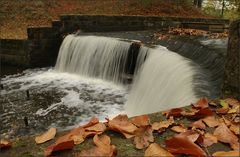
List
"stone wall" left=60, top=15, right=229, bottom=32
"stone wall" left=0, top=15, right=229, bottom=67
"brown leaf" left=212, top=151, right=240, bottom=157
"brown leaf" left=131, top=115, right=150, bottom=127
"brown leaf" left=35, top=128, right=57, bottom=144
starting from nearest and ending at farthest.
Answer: "brown leaf" left=212, top=151, right=240, bottom=157 → "brown leaf" left=35, top=128, right=57, bottom=144 → "brown leaf" left=131, top=115, right=150, bottom=127 → "stone wall" left=0, top=15, right=229, bottom=67 → "stone wall" left=60, top=15, right=229, bottom=32

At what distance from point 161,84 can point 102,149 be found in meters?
5.80

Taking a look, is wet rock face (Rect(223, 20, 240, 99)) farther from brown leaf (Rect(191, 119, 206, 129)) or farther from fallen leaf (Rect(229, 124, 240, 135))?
brown leaf (Rect(191, 119, 206, 129))

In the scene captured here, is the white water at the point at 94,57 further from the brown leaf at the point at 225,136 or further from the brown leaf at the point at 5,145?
the brown leaf at the point at 5,145

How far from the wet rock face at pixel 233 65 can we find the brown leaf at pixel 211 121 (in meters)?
0.67

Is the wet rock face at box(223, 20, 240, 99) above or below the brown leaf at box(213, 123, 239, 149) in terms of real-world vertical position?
above

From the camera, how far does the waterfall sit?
22.0ft

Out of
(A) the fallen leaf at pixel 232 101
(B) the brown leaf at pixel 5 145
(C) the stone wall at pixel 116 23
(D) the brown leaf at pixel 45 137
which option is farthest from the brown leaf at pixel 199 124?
(C) the stone wall at pixel 116 23

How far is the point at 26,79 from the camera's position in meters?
12.4

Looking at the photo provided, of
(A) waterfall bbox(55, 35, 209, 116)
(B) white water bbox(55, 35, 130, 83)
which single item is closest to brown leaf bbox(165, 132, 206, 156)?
(A) waterfall bbox(55, 35, 209, 116)

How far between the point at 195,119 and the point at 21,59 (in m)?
12.7

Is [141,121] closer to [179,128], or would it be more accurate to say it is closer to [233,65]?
[179,128]

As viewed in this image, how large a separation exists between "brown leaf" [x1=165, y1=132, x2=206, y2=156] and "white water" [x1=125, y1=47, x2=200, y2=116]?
9.36 feet

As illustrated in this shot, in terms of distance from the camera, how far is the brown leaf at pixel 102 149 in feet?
7.96

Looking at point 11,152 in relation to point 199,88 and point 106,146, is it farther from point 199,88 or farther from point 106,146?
point 199,88
